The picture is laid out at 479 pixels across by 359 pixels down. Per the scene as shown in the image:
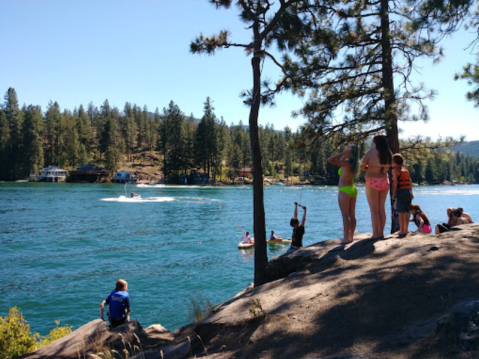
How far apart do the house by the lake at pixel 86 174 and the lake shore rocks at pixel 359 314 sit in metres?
94.9

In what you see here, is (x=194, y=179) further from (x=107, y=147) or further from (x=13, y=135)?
(x=13, y=135)

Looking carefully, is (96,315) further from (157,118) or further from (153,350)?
(157,118)

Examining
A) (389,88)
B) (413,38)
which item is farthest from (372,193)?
(413,38)

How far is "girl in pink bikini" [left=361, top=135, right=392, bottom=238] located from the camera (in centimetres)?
655

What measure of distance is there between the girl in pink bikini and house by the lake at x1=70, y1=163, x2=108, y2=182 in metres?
96.3

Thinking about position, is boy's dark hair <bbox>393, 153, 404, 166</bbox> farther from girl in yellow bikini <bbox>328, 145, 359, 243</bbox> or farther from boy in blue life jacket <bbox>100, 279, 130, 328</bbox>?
boy in blue life jacket <bbox>100, 279, 130, 328</bbox>

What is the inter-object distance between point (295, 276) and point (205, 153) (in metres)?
87.2

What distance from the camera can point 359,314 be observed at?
411 centimetres

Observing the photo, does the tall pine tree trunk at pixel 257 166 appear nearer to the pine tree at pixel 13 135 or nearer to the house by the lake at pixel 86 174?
the house by the lake at pixel 86 174

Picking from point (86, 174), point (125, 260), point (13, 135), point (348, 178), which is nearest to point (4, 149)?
point (13, 135)

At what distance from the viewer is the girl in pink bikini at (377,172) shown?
6555mm

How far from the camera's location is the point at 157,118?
511ft

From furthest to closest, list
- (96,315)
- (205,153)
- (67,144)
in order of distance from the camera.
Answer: (67,144), (205,153), (96,315)

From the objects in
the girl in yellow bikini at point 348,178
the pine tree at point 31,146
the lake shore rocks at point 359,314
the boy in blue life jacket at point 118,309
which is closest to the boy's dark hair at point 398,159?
the girl in yellow bikini at point 348,178
